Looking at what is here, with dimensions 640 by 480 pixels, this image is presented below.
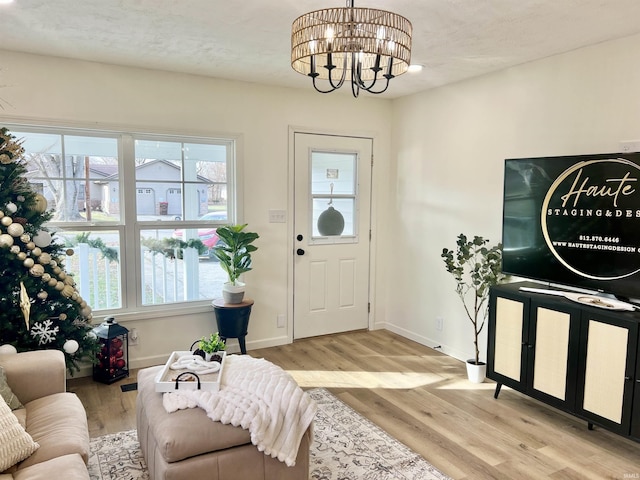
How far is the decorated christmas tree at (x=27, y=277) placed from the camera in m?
2.73

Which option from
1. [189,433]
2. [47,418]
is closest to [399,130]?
[189,433]

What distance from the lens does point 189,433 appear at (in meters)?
1.94

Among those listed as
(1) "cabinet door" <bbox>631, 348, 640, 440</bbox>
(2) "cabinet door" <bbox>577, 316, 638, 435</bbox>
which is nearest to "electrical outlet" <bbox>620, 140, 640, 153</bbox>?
(2) "cabinet door" <bbox>577, 316, 638, 435</bbox>

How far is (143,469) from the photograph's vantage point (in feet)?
7.95

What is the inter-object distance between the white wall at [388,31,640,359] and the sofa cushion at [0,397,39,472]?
327cm

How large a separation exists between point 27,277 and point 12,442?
1.33m

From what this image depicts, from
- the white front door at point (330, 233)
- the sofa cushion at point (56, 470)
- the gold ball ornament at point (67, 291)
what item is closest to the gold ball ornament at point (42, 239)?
the gold ball ornament at point (67, 291)

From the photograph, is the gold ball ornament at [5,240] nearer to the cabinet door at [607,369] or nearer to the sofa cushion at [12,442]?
the sofa cushion at [12,442]

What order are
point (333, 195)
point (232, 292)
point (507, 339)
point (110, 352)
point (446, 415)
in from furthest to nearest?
point (333, 195)
point (232, 292)
point (110, 352)
point (507, 339)
point (446, 415)

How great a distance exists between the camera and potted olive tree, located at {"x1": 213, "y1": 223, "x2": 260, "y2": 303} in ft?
12.6

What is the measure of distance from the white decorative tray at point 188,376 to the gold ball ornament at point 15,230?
1.21m

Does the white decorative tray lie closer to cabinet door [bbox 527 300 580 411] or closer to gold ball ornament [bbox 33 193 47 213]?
gold ball ornament [bbox 33 193 47 213]

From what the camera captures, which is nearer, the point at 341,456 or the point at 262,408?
the point at 262,408

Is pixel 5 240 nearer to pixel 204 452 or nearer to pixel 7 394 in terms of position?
pixel 7 394
